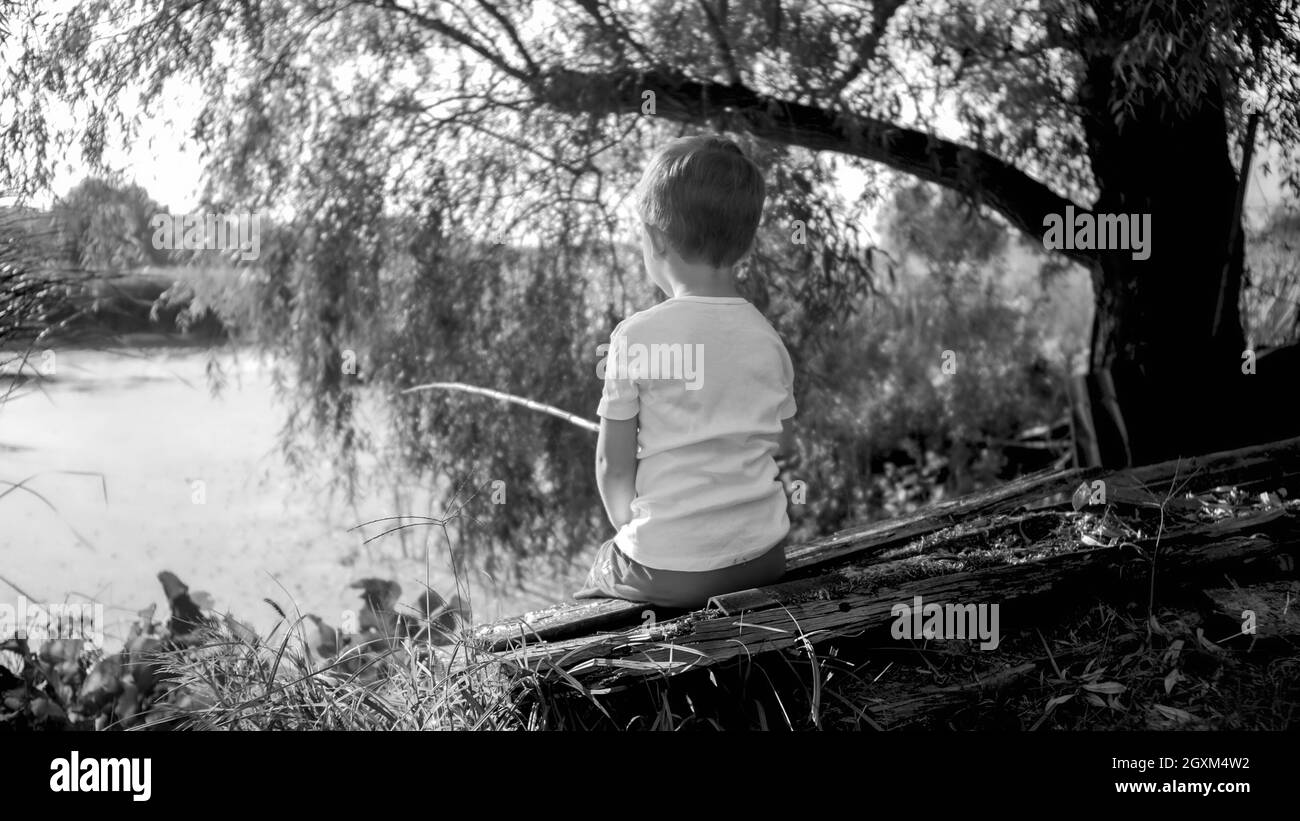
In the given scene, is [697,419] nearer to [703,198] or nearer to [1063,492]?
[703,198]

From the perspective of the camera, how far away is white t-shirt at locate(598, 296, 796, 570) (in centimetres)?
177

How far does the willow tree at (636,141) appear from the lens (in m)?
2.96

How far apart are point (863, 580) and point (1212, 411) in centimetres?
186

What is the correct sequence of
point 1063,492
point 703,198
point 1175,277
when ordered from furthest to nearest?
point 1175,277, point 1063,492, point 703,198

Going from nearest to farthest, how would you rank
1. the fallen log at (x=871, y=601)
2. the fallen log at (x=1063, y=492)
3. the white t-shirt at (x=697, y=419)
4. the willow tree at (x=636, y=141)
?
1. the fallen log at (x=871, y=601)
2. the white t-shirt at (x=697, y=419)
3. the fallen log at (x=1063, y=492)
4. the willow tree at (x=636, y=141)

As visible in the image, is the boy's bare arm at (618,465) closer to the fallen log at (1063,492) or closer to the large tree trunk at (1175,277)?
the fallen log at (1063,492)

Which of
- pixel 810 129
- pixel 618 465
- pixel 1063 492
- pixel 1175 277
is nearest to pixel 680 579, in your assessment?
pixel 618 465

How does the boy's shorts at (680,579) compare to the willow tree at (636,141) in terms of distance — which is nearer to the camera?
the boy's shorts at (680,579)

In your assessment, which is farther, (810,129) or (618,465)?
(810,129)

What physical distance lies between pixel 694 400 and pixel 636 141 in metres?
2.27

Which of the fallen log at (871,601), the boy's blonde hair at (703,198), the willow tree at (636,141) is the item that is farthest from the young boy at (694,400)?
the willow tree at (636,141)

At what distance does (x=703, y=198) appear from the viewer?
177 centimetres

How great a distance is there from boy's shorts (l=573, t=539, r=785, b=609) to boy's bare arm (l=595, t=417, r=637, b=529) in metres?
0.11
